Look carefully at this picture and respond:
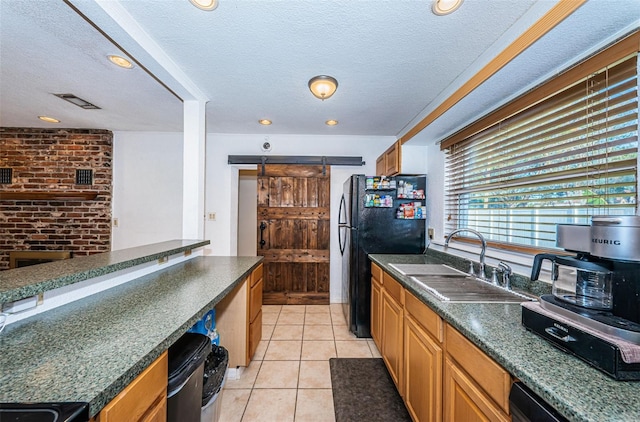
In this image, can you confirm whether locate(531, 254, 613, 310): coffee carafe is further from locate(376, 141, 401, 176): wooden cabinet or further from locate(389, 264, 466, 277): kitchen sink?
locate(376, 141, 401, 176): wooden cabinet

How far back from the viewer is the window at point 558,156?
1.15m

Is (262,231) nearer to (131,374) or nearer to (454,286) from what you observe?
(454,286)

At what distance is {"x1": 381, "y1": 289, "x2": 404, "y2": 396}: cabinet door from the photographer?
1.75 metres

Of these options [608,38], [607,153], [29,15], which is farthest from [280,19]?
[607,153]

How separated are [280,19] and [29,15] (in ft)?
4.51

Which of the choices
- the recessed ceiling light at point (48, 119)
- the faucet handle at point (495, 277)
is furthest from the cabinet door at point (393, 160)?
the recessed ceiling light at point (48, 119)

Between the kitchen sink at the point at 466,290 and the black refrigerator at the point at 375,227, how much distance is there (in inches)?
36.2

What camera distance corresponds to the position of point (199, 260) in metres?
2.35

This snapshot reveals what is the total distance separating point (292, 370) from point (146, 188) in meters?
3.04

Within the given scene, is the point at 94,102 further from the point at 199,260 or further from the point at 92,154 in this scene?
the point at 199,260

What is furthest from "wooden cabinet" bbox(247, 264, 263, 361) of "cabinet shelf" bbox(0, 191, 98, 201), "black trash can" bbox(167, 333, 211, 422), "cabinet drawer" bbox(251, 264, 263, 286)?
"cabinet shelf" bbox(0, 191, 98, 201)

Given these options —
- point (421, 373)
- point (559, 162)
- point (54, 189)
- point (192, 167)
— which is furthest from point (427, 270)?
point (54, 189)

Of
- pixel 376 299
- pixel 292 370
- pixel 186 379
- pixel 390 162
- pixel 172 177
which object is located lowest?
pixel 292 370

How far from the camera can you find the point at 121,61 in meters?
1.89
